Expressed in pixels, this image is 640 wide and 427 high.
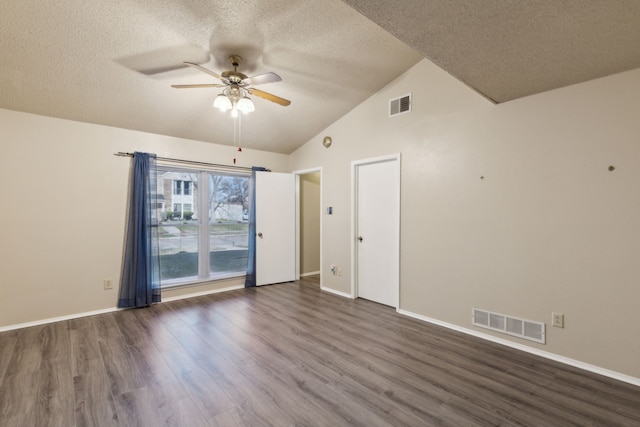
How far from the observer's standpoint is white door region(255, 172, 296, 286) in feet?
16.7

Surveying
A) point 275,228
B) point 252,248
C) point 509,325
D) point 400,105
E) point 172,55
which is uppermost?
point 172,55

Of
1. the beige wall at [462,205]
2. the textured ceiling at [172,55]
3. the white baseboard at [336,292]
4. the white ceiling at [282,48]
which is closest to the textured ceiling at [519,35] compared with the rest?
the white ceiling at [282,48]

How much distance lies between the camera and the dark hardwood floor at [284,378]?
1857 millimetres

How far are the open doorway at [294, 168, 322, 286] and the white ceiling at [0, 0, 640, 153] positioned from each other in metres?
2.05

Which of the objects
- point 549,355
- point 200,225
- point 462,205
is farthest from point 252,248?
point 549,355

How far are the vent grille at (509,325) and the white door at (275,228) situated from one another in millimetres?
3284

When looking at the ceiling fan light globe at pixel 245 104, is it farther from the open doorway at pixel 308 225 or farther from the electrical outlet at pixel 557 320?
the electrical outlet at pixel 557 320

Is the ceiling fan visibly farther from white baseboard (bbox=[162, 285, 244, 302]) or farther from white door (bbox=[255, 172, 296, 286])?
white baseboard (bbox=[162, 285, 244, 302])

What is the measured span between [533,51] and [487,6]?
2.41ft

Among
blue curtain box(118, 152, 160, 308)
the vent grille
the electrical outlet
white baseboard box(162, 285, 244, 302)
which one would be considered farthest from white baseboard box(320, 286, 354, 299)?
blue curtain box(118, 152, 160, 308)

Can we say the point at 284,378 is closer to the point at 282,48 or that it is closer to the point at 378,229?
the point at 378,229

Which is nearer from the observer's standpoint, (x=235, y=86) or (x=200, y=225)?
(x=235, y=86)

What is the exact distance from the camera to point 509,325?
9.27ft

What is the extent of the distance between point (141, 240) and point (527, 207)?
15.2ft
